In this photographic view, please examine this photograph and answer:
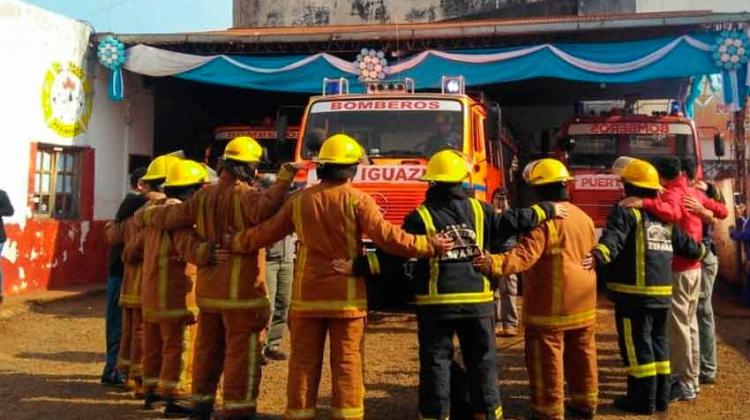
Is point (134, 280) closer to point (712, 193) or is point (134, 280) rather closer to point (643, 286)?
point (643, 286)

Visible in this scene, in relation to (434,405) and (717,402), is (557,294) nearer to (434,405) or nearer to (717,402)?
(434,405)

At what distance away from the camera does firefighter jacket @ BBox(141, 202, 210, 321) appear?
5207 millimetres

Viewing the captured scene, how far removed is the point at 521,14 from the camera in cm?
2027

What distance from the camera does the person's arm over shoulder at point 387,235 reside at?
4.26 m

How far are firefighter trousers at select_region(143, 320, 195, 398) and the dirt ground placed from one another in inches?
10.7

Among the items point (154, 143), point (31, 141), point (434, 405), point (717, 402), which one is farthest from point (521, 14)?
point (434, 405)

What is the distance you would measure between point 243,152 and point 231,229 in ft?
1.71

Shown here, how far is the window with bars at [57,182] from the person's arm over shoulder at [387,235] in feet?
27.7

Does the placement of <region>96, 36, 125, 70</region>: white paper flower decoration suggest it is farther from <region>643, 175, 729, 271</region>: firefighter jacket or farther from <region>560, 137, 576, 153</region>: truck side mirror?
<region>643, 175, 729, 271</region>: firefighter jacket

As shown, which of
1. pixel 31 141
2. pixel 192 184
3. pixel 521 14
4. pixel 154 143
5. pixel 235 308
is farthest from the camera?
pixel 521 14

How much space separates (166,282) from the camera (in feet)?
17.2

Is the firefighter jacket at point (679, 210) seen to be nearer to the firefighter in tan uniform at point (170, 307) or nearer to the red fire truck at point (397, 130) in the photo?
the red fire truck at point (397, 130)

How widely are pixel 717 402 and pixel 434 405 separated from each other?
2590 millimetres

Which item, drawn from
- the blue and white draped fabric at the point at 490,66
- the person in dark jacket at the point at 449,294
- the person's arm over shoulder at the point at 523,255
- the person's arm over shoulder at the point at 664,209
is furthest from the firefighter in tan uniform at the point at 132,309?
the blue and white draped fabric at the point at 490,66
